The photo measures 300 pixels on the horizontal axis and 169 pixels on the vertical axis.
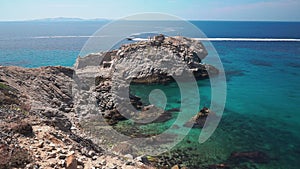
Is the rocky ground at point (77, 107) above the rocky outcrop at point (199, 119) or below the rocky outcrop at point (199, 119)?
above

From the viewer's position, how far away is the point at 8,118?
12.7 meters

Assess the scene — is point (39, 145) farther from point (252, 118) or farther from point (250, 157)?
point (252, 118)

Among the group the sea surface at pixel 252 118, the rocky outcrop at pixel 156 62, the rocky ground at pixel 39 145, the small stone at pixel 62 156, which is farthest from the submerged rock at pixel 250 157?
the rocky outcrop at pixel 156 62

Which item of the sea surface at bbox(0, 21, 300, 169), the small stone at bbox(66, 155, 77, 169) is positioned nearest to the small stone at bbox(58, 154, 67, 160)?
the small stone at bbox(66, 155, 77, 169)

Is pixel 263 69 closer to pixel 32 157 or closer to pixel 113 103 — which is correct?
pixel 113 103

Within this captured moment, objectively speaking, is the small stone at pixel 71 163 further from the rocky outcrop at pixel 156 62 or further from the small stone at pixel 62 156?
the rocky outcrop at pixel 156 62

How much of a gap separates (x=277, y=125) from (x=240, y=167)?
31.6ft

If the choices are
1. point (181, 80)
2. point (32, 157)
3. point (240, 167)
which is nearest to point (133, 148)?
point (240, 167)

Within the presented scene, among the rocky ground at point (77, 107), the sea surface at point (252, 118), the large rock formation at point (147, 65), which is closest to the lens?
the rocky ground at point (77, 107)

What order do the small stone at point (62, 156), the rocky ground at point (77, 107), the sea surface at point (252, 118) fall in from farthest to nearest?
the sea surface at point (252, 118) → the rocky ground at point (77, 107) → the small stone at point (62, 156)

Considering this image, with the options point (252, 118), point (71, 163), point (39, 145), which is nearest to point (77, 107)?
point (39, 145)

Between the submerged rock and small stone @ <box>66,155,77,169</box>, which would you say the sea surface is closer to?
the submerged rock

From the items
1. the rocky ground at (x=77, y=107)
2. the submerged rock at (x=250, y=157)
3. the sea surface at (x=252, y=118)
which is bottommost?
the submerged rock at (x=250, y=157)

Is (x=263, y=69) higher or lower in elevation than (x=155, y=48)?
lower
